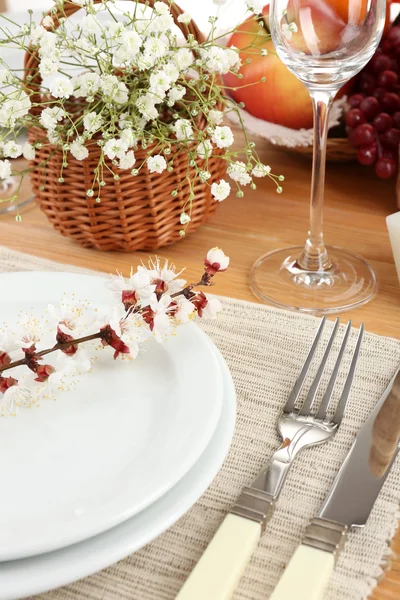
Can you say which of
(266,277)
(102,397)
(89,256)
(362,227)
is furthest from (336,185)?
(102,397)

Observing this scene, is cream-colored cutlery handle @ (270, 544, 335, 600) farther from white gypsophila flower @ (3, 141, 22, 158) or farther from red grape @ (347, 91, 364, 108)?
red grape @ (347, 91, 364, 108)

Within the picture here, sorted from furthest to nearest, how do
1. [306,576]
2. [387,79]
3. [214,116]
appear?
[387,79]
[214,116]
[306,576]

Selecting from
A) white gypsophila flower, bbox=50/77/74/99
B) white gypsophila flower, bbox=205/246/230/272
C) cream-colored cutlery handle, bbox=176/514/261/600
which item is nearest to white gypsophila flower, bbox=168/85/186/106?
white gypsophila flower, bbox=50/77/74/99

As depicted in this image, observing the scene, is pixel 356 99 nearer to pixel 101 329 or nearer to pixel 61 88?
pixel 61 88

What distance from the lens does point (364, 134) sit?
881 mm

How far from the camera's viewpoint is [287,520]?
A: 464 millimetres

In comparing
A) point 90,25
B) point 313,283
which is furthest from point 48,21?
point 313,283

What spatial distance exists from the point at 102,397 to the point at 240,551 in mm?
166

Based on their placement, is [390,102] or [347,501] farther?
[390,102]

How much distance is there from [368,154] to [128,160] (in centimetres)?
35

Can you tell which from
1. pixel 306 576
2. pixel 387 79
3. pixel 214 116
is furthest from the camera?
pixel 387 79

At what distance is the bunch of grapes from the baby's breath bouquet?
8.1 inches

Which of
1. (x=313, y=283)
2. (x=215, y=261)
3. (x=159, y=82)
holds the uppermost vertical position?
(x=159, y=82)

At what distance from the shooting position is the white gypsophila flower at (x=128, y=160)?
2.29 feet
